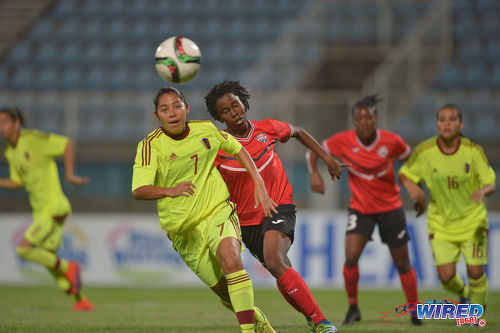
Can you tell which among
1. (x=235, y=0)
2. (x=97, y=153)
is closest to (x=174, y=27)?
(x=235, y=0)

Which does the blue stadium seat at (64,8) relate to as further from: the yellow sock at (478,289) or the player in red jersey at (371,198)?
the yellow sock at (478,289)

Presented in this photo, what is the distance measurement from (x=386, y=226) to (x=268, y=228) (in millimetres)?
2293

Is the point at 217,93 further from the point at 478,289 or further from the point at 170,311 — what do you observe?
the point at 170,311

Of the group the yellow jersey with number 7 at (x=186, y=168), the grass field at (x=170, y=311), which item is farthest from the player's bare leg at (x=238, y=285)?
the grass field at (x=170, y=311)

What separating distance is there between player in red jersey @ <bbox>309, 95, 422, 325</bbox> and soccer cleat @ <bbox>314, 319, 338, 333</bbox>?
212 cm

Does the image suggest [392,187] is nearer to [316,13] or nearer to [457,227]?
[457,227]

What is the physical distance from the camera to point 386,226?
301 inches

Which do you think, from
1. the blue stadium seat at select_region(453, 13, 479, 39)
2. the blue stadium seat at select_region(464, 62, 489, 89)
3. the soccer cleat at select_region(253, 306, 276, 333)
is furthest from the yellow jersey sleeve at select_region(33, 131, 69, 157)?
the blue stadium seat at select_region(453, 13, 479, 39)

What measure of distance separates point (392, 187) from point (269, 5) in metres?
13.3

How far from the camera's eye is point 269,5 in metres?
20.1

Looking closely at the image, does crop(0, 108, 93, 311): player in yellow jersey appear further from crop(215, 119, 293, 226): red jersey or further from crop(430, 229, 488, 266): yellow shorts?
crop(430, 229, 488, 266): yellow shorts

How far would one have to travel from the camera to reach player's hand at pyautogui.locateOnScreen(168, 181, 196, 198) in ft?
16.7

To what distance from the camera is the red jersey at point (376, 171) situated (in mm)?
7695

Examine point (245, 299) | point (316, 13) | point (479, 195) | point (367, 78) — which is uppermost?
point (316, 13)
